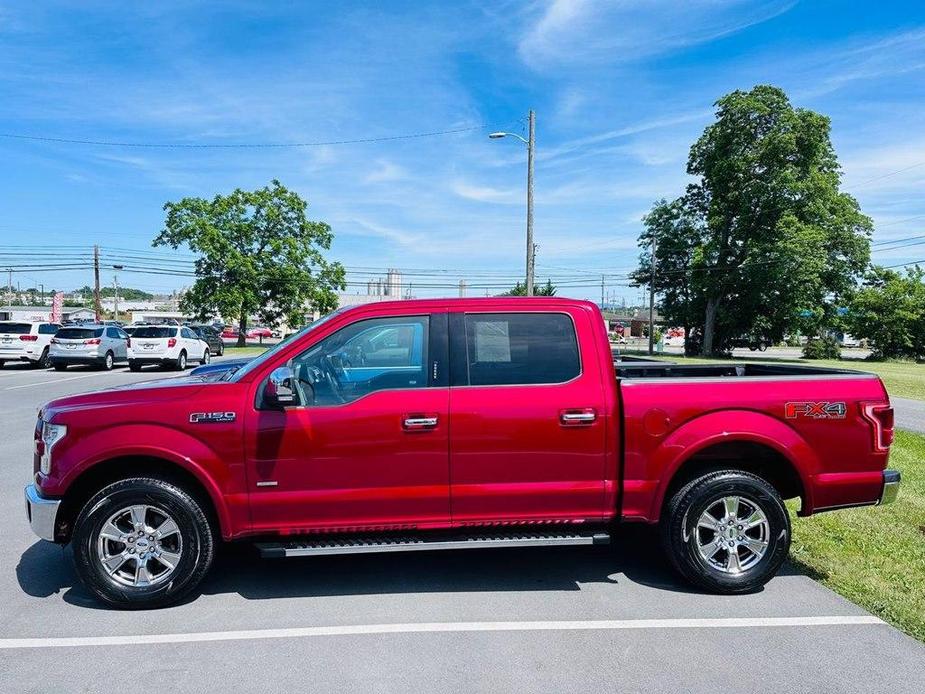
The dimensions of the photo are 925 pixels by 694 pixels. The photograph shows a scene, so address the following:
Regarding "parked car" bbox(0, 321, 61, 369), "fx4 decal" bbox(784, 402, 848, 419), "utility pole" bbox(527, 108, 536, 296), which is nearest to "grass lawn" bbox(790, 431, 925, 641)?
"fx4 decal" bbox(784, 402, 848, 419)

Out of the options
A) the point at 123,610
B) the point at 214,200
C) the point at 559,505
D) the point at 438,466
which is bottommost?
the point at 123,610

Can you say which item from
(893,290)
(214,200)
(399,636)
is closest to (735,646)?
(399,636)

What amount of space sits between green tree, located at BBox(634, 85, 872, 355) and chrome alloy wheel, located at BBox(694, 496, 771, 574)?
114ft

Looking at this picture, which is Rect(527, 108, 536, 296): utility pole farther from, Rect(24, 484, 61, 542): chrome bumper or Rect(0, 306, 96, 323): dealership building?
Rect(0, 306, 96, 323): dealership building

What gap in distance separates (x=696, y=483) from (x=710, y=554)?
49cm

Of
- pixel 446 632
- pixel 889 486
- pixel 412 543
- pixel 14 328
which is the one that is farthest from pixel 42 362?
pixel 889 486

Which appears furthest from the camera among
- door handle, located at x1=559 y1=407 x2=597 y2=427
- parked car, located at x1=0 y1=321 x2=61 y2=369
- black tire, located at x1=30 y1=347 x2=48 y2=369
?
black tire, located at x1=30 y1=347 x2=48 y2=369

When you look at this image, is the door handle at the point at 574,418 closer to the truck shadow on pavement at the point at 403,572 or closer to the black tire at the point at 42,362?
the truck shadow on pavement at the point at 403,572

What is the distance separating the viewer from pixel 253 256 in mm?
48156

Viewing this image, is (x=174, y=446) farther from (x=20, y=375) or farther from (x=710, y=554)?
(x=20, y=375)

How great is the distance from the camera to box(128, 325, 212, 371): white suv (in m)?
24.1

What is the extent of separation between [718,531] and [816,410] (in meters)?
1.04

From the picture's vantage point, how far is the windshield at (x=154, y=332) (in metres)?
24.1

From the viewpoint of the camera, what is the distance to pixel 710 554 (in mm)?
4508
